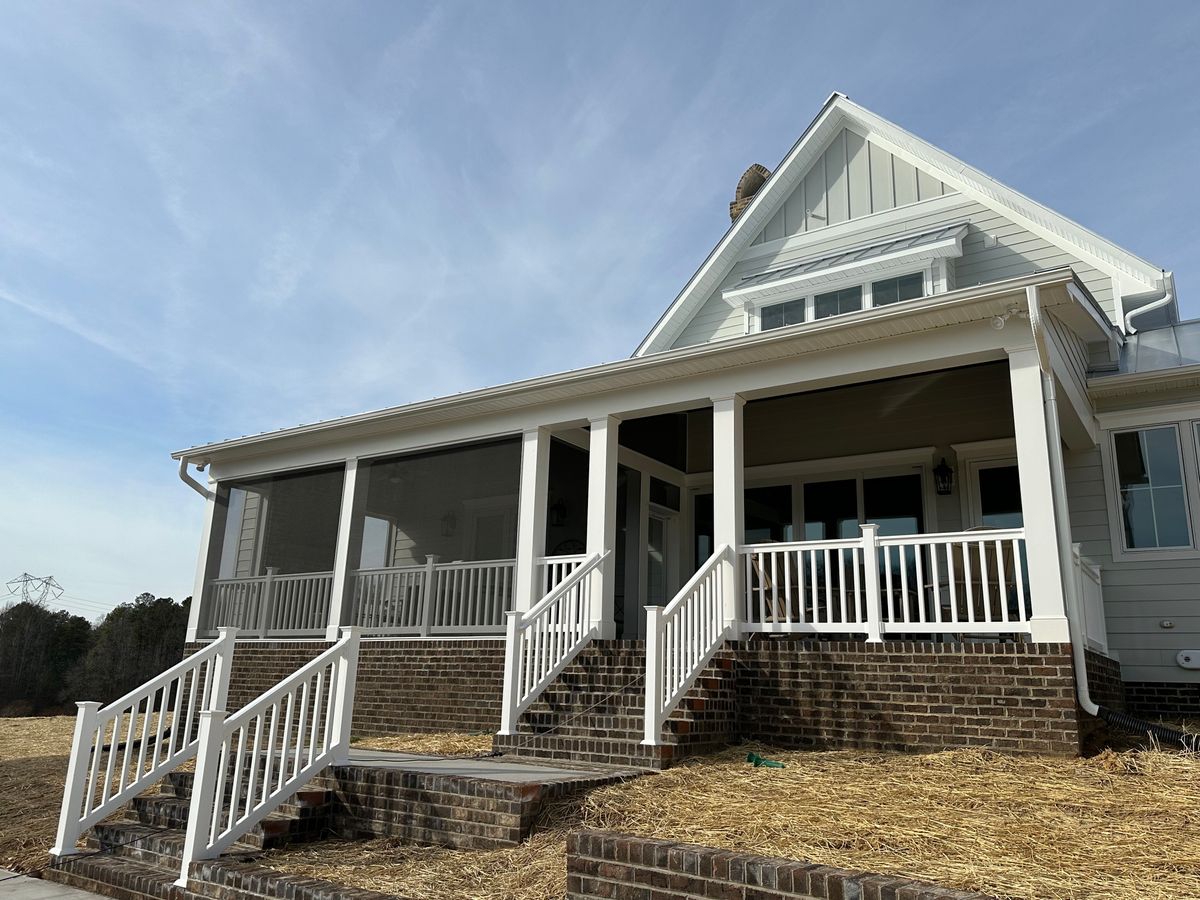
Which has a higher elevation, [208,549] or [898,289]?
[898,289]

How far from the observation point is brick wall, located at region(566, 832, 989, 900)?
10.4 feet

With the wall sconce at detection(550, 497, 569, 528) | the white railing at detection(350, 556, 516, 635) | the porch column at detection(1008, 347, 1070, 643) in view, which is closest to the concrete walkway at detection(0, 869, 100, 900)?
the white railing at detection(350, 556, 516, 635)

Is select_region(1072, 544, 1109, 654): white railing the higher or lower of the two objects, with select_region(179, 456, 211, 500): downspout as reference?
lower

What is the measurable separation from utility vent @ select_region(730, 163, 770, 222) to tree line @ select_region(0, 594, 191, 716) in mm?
21011

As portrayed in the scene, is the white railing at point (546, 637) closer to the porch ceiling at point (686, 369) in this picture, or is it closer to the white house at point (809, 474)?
the white house at point (809, 474)

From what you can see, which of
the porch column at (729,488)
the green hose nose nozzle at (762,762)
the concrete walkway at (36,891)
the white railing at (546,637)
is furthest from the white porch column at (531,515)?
the concrete walkway at (36,891)

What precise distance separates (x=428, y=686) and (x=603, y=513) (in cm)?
280

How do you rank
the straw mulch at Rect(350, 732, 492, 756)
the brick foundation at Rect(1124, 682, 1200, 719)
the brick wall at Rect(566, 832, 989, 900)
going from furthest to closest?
the brick foundation at Rect(1124, 682, 1200, 719)
the straw mulch at Rect(350, 732, 492, 756)
the brick wall at Rect(566, 832, 989, 900)

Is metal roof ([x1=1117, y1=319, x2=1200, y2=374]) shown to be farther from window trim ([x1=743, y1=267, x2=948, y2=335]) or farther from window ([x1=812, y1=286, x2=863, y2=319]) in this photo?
window ([x1=812, y1=286, x2=863, y2=319])

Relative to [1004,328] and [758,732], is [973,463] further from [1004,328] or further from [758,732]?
[758,732]

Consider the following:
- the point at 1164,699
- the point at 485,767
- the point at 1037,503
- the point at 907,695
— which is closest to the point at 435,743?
the point at 485,767

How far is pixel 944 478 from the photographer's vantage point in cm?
1005

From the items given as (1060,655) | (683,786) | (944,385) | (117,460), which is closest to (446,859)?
(683,786)

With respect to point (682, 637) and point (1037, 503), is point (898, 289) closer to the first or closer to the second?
point (1037, 503)
